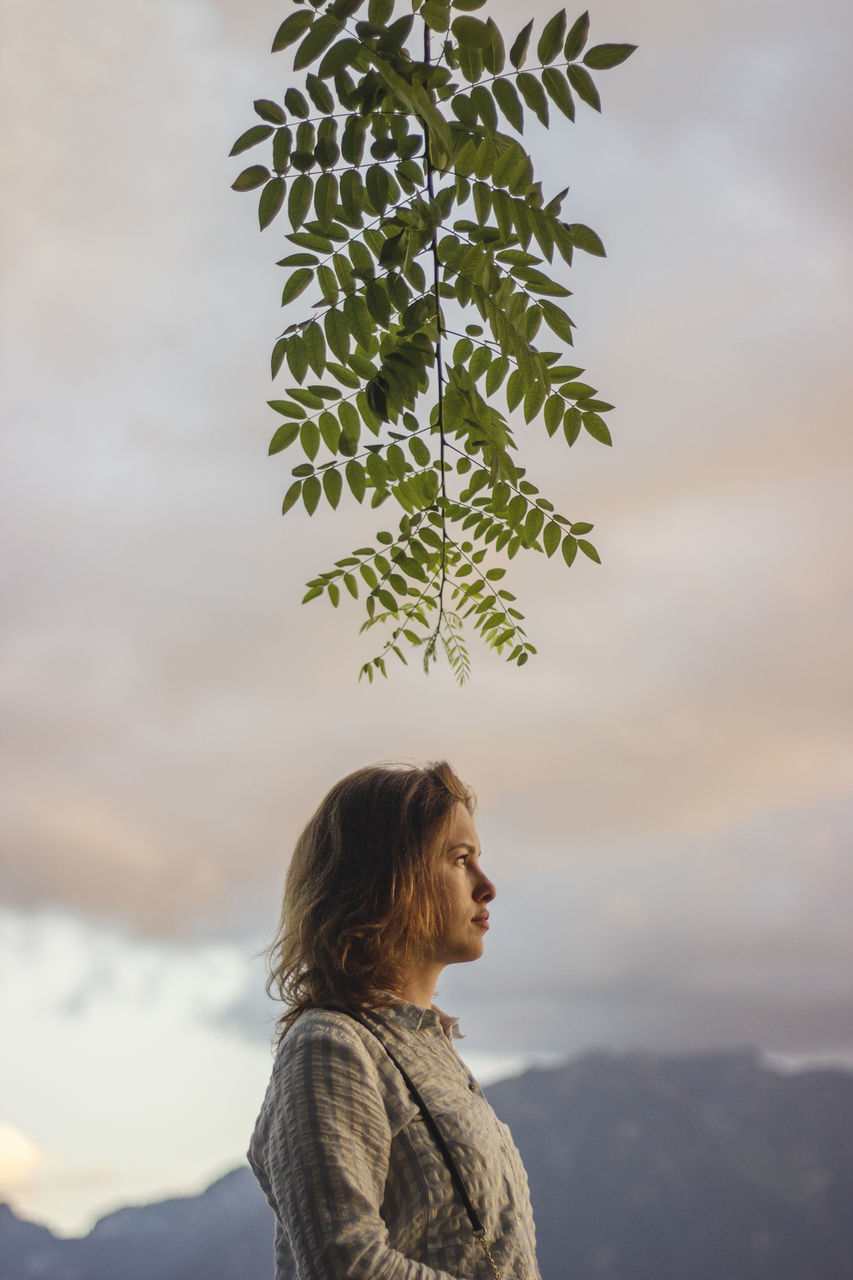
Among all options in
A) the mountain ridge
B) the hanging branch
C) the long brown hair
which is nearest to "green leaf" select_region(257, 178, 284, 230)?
the hanging branch

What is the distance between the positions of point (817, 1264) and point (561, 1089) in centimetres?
1713

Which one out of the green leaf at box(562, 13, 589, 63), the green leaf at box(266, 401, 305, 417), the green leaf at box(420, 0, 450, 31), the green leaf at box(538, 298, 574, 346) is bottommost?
the green leaf at box(266, 401, 305, 417)

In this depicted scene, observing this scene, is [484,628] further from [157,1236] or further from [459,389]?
[157,1236]

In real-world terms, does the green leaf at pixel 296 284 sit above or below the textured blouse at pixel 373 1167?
above

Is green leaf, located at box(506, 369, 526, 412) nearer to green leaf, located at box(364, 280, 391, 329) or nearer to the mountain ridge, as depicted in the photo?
green leaf, located at box(364, 280, 391, 329)

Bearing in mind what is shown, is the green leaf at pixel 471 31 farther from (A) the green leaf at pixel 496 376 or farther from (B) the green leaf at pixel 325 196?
(A) the green leaf at pixel 496 376

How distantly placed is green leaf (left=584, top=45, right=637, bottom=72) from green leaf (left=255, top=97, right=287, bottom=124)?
0.99 feet

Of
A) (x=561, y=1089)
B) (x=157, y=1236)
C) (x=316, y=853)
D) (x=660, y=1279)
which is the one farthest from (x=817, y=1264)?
(x=316, y=853)

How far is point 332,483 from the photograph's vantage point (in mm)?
1243

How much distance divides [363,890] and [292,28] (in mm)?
1151

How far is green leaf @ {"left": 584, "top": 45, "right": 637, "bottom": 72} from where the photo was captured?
3.14 feet

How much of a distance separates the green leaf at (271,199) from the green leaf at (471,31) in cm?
21

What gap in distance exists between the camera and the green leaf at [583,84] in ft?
3.21

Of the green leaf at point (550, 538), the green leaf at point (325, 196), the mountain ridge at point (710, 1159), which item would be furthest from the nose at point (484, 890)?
the mountain ridge at point (710, 1159)
